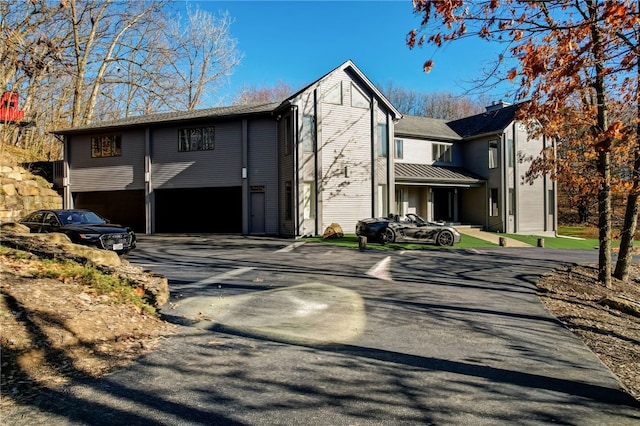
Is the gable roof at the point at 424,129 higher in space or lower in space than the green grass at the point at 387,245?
higher

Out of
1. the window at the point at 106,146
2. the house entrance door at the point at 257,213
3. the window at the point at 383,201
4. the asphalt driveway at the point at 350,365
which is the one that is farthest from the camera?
the window at the point at 106,146

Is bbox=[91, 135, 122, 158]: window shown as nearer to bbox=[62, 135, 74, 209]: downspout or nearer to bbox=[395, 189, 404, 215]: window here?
bbox=[62, 135, 74, 209]: downspout

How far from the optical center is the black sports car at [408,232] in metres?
18.7

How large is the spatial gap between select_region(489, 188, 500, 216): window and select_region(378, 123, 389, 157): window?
29.1 ft

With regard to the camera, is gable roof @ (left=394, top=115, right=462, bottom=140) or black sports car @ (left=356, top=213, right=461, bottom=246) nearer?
black sports car @ (left=356, top=213, right=461, bottom=246)

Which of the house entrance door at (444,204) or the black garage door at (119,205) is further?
the house entrance door at (444,204)

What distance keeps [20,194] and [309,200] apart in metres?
14.9

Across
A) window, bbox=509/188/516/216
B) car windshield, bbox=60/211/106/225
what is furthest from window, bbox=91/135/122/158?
window, bbox=509/188/516/216

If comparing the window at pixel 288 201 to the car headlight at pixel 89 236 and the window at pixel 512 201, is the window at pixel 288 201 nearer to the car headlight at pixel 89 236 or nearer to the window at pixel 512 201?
the car headlight at pixel 89 236

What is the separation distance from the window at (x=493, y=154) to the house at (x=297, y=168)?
9 centimetres

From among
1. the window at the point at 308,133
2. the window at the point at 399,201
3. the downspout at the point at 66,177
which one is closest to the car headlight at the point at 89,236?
the window at the point at 308,133

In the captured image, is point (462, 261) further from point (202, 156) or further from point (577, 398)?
point (202, 156)

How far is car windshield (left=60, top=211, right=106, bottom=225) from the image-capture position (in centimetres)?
1322

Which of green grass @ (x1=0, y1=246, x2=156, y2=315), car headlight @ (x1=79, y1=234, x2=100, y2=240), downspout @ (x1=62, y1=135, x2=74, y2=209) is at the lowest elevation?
green grass @ (x1=0, y1=246, x2=156, y2=315)
